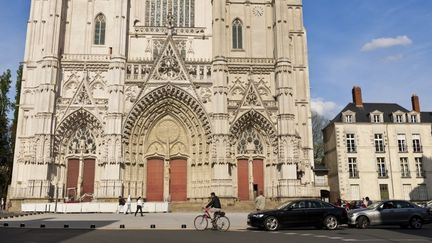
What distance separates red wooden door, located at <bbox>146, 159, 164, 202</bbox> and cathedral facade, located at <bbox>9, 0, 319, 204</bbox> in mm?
80

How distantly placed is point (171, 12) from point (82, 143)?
1411cm

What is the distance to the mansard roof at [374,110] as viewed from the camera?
134 ft

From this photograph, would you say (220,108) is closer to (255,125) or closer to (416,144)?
(255,125)

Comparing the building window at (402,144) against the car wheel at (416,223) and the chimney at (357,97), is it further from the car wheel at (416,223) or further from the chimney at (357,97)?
the car wheel at (416,223)

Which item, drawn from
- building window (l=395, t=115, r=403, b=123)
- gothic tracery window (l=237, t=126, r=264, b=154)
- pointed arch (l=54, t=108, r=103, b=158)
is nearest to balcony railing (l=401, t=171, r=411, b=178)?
building window (l=395, t=115, r=403, b=123)

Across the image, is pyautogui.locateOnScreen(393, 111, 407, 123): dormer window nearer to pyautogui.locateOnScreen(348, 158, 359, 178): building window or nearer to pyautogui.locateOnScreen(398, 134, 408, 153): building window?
pyautogui.locateOnScreen(398, 134, 408, 153): building window

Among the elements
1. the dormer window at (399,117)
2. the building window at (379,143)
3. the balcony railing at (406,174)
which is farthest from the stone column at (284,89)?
the balcony railing at (406,174)

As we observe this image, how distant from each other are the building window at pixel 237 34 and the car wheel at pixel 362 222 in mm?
21816

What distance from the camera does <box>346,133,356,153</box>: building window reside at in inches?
1533

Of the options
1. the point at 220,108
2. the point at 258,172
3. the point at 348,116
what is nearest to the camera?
the point at 220,108

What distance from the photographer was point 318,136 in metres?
55.9

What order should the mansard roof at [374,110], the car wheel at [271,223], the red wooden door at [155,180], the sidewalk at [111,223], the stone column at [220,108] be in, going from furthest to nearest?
the mansard roof at [374,110] < the red wooden door at [155,180] < the stone column at [220,108] < the sidewalk at [111,223] < the car wheel at [271,223]

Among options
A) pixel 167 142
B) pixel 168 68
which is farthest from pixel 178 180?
pixel 168 68

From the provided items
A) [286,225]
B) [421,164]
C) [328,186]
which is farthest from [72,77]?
[421,164]
